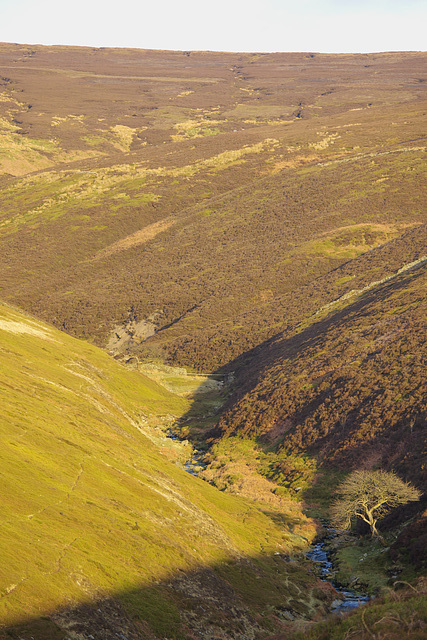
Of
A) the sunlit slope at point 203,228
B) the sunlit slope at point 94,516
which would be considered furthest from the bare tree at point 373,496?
the sunlit slope at point 203,228

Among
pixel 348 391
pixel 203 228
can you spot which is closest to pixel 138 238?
pixel 203 228

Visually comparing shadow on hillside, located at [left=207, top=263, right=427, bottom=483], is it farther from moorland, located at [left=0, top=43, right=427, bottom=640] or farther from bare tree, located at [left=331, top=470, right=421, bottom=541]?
bare tree, located at [left=331, top=470, right=421, bottom=541]

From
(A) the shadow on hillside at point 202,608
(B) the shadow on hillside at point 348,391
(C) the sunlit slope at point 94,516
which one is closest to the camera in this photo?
(A) the shadow on hillside at point 202,608

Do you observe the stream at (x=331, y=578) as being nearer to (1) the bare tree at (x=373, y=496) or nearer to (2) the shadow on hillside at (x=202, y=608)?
(2) the shadow on hillside at (x=202, y=608)

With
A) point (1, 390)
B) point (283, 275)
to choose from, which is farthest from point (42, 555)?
point (283, 275)

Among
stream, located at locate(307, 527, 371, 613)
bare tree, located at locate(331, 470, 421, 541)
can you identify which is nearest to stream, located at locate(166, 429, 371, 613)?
stream, located at locate(307, 527, 371, 613)
